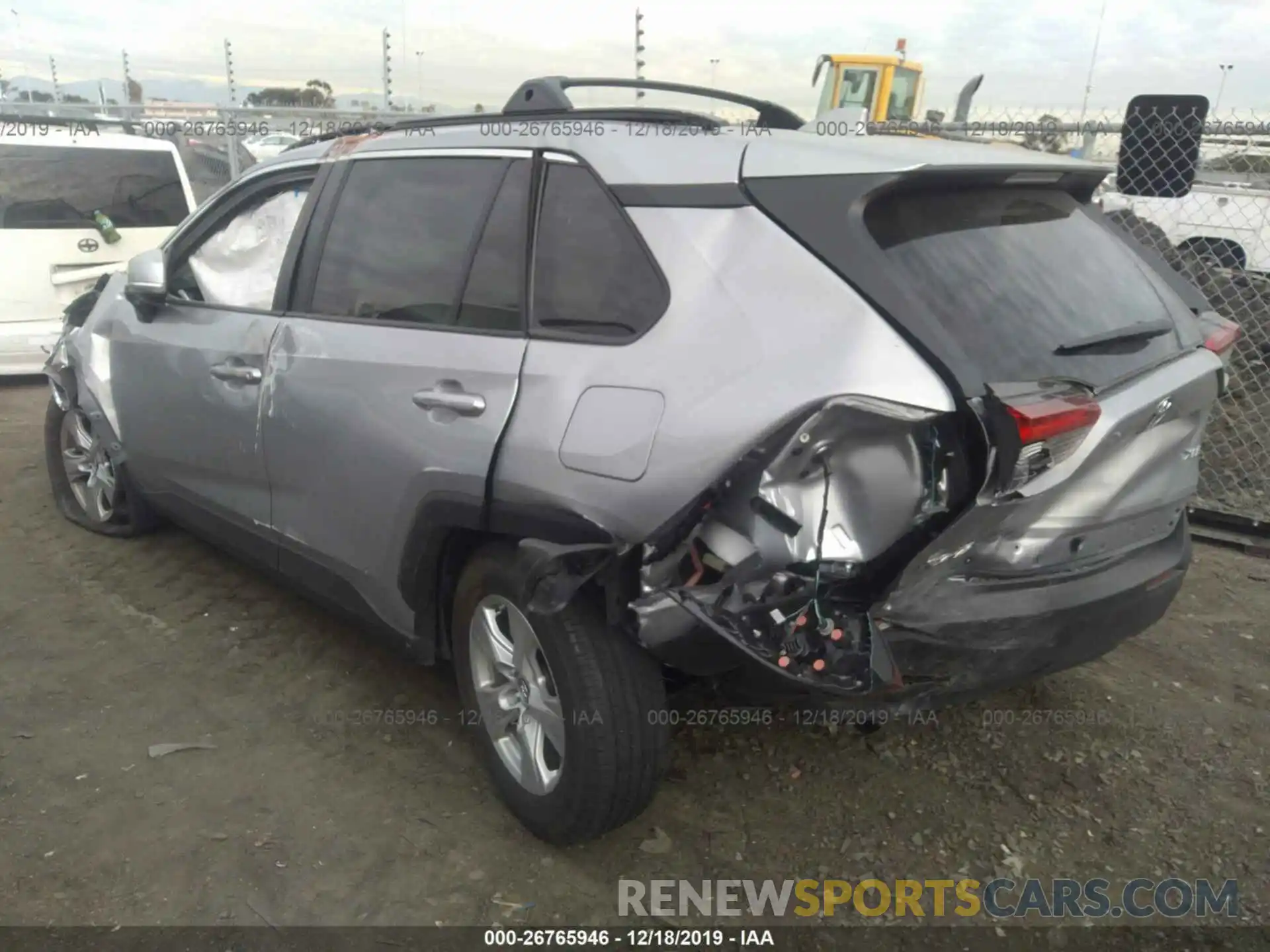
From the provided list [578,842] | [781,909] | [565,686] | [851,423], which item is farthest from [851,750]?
[851,423]

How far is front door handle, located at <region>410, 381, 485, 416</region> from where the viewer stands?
8.21ft

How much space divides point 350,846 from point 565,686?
0.81 m

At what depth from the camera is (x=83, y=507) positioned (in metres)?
4.71

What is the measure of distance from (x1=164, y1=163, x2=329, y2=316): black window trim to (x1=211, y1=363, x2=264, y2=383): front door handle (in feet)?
0.65

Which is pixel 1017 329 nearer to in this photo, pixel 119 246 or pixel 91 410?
pixel 91 410

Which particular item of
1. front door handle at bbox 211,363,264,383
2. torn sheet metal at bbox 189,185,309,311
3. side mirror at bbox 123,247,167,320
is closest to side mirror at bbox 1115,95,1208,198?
torn sheet metal at bbox 189,185,309,311

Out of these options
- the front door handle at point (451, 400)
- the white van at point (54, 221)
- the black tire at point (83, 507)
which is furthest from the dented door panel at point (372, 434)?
the white van at point (54, 221)

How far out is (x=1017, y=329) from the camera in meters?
2.21

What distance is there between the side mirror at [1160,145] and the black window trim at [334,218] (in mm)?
2897

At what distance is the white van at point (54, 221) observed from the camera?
22.0 ft

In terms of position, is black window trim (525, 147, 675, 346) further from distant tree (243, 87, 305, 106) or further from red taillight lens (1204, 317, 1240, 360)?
distant tree (243, 87, 305, 106)

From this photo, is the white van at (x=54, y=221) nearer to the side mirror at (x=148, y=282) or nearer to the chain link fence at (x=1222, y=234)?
the side mirror at (x=148, y=282)

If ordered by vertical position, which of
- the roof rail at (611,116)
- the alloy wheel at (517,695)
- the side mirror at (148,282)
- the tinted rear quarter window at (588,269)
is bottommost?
the alloy wheel at (517,695)

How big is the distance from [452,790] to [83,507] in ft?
9.63
